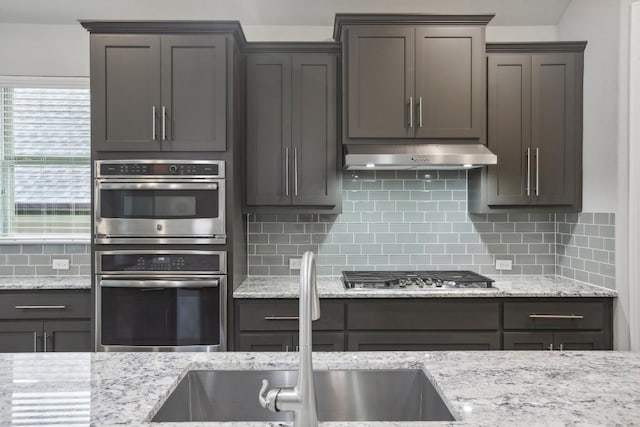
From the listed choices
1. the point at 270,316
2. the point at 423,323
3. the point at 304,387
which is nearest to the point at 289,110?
the point at 270,316

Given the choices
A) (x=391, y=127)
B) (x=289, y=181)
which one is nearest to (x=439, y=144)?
(x=391, y=127)

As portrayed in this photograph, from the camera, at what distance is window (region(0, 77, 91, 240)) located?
11.3ft

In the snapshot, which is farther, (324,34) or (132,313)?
(324,34)

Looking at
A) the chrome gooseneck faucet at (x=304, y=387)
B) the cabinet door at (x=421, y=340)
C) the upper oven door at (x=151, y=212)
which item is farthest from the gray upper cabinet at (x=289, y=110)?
the chrome gooseneck faucet at (x=304, y=387)

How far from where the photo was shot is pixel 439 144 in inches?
121

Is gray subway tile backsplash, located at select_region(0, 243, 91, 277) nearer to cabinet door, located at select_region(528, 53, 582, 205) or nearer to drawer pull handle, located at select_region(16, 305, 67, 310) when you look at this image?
drawer pull handle, located at select_region(16, 305, 67, 310)

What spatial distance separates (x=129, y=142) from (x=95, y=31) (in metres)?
0.70

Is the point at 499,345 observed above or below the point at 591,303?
below

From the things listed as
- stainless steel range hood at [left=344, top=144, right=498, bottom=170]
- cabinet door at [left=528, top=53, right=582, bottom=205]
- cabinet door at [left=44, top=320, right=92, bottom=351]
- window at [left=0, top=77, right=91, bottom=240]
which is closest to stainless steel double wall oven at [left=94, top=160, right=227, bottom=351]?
cabinet door at [left=44, top=320, right=92, bottom=351]

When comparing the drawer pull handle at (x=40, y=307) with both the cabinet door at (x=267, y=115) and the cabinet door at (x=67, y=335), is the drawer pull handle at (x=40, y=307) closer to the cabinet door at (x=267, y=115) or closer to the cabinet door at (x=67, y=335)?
the cabinet door at (x=67, y=335)

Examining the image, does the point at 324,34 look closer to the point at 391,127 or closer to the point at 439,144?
the point at 391,127

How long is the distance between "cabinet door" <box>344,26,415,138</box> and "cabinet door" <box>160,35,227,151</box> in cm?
81

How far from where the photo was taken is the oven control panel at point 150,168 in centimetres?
284

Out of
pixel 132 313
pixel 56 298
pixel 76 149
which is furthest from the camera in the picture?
pixel 76 149
